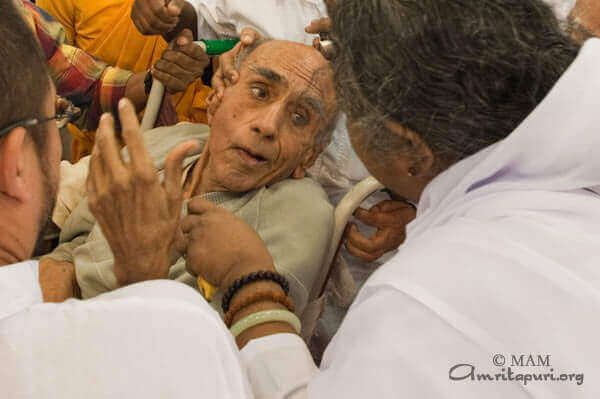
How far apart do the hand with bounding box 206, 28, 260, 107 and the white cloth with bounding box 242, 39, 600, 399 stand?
37.0 inches

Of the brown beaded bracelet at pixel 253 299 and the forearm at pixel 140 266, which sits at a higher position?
the forearm at pixel 140 266

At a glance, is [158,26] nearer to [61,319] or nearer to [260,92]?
[260,92]

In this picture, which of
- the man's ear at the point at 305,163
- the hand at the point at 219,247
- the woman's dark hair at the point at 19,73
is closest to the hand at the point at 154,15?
the man's ear at the point at 305,163

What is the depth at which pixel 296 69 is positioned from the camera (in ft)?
4.96

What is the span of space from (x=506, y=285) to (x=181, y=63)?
139cm

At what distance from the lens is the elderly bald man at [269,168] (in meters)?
1.42

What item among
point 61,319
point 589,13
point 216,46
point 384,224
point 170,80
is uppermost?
point 589,13

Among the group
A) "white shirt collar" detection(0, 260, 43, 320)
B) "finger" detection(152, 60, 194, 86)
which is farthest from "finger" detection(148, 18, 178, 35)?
"white shirt collar" detection(0, 260, 43, 320)

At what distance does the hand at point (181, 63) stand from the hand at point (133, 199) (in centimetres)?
93

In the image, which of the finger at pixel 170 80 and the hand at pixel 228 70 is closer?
the hand at pixel 228 70

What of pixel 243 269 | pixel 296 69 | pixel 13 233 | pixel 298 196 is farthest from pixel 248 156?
pixel 13 233

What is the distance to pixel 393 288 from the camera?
744 mm

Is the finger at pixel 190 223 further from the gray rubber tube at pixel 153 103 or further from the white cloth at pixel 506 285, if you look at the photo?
the gray rubber tube at pixel 153 103

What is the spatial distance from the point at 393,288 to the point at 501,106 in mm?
342
